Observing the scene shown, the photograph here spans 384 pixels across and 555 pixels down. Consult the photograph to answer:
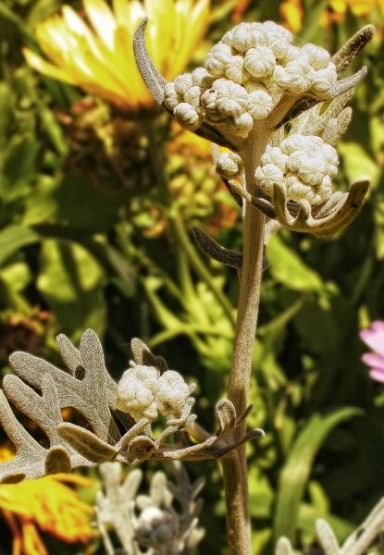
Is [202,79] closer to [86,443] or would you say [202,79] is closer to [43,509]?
[86,443]

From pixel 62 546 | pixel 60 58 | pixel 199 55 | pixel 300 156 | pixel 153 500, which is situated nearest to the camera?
pixel 300 156

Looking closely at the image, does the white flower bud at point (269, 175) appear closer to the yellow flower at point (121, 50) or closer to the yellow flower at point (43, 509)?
the yellow flower at point (43, 509)

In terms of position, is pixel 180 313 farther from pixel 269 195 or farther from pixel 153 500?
pixel 269 195

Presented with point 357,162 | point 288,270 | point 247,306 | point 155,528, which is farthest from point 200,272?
point 247,306

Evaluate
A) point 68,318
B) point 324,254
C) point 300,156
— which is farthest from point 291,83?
point 324,254

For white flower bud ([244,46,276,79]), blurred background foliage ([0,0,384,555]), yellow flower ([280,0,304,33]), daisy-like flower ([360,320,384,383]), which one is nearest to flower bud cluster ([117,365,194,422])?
white flower bud ([244,46,276,79])

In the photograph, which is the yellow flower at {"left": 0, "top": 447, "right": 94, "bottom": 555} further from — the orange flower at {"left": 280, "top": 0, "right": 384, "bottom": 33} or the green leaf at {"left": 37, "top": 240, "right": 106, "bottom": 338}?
the orange flower at {"left": 280, "top": 0, "right": 384, "bottom": 33}
